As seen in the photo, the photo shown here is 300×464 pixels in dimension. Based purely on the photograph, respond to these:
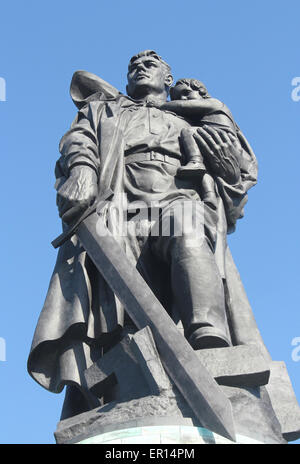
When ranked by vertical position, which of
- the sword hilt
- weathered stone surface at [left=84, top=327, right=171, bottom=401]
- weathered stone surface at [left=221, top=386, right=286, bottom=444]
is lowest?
weathered stone surface at [left=221, top=386, right=286, bottom=444]

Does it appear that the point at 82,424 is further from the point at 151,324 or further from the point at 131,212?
the point at 131,212

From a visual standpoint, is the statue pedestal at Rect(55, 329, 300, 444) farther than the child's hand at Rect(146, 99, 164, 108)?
No

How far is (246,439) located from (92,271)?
230 centimetres

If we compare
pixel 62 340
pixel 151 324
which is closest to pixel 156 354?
pixel 151 324

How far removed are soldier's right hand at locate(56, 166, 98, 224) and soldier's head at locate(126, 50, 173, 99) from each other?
79.0 inches

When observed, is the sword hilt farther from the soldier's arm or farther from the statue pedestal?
the statue pedestal

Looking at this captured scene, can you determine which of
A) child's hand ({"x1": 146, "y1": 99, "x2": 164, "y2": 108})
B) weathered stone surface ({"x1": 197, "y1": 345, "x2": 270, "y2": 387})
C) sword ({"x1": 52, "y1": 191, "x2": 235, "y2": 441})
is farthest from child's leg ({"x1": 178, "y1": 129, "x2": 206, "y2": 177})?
weathered stone surface ({"x1": 197, "y1": 345, "x2": 270, "y2": 387})

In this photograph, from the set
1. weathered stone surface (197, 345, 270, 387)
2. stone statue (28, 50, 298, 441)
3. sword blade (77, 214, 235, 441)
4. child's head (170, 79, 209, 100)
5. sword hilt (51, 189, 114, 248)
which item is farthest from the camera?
child's head (170, 79, 209, 100)

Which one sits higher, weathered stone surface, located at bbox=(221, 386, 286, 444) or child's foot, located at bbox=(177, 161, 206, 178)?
child's foot, located at bbox=(177, 161, 206, 178)

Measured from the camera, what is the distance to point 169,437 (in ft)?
19.8

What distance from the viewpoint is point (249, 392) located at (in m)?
6.66

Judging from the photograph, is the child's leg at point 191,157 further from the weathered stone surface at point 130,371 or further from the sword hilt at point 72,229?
the weathered stone surface at point 130,371

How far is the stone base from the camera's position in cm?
599

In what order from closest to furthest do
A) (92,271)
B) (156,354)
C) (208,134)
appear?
1. (156,354)
2. (92,271)
3. (208,134)
